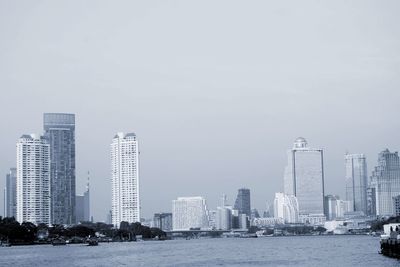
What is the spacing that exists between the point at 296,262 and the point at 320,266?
32.6 ft

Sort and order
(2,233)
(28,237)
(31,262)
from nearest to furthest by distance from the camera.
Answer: (31,262)
(2,233)
(28,237)

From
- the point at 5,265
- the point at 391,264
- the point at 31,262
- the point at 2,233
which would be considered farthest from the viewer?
the point at 2,233

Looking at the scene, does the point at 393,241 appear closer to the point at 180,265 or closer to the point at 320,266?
the point at 320,266

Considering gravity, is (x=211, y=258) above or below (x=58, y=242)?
above

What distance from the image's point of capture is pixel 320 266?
7881cm

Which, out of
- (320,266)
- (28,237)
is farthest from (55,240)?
(320,266)

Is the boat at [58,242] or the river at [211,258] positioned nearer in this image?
the river at [211,258]

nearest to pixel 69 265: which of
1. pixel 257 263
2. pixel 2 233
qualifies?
pixel 257 263

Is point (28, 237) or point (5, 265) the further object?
point (28, 237)

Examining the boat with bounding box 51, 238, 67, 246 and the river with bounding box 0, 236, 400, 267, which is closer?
the river with bounding box 0, 236, 400, 267

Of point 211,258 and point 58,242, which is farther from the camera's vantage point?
point 58,242

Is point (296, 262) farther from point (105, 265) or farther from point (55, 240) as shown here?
point (55, 240)

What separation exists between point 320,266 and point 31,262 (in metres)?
37.3

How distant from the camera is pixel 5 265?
305 ft
